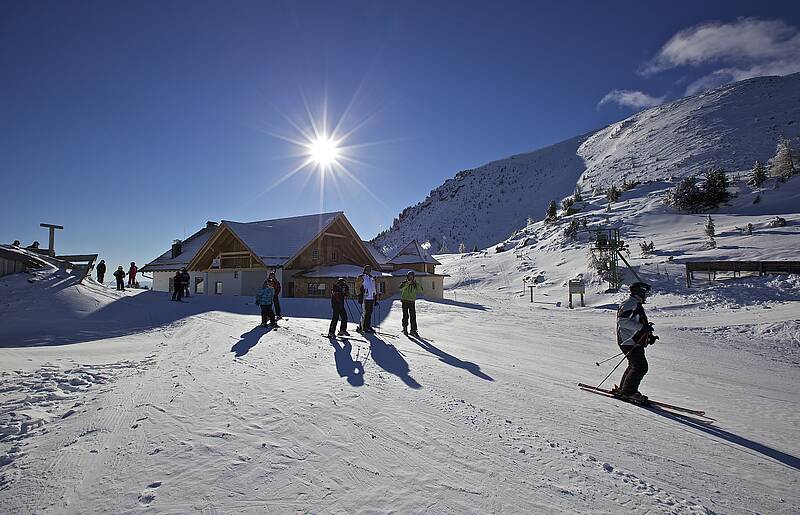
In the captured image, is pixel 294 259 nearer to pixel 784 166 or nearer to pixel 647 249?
pixel 647 249

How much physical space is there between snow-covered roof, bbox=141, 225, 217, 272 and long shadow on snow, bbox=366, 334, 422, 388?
96.7ft

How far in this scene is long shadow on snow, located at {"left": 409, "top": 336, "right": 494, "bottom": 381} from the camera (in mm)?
6519

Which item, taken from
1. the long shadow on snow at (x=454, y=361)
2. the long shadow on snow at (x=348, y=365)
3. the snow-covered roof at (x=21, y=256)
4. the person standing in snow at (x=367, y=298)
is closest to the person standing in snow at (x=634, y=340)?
the long shadow on snow at (x=454, y=361)

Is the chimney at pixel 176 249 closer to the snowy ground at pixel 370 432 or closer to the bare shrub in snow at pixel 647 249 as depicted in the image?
the snowy ground at pixel 370 432

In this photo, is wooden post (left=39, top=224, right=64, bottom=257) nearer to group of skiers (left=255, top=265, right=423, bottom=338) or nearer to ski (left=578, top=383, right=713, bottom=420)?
group of skiers (left=255, top=265, right=423, bottom=338)

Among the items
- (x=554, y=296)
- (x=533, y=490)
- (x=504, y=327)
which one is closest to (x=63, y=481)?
(x=533, y=490)

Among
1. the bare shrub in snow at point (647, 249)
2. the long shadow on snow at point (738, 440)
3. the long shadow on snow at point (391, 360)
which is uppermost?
the bare shrub in snow at point (647, 249)

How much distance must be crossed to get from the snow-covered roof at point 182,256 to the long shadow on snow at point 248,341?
2614cm

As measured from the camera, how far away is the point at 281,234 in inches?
1182

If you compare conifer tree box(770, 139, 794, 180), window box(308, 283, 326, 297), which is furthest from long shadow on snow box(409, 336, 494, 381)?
conifer tree box(770, 139, 794, 180)

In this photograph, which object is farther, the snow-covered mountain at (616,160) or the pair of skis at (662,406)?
the snow-covered mountain at (616,160)

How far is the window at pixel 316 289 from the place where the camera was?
86.2 feet

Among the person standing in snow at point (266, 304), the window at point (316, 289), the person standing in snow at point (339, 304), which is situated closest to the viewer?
the person standing in snow at point (339, 304)

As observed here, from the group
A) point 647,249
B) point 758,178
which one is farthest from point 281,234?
point 758,178
